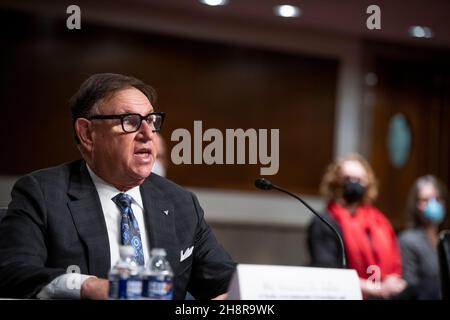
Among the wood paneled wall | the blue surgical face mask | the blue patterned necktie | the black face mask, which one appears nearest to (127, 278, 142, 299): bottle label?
the blue patterned necktie

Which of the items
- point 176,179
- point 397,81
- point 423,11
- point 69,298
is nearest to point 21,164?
point 176,179

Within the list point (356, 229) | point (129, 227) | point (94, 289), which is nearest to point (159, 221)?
point (129, 227)

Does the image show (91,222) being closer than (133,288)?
No

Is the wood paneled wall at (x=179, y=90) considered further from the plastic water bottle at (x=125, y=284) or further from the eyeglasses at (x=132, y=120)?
the plastic water bottle at (x=125, y=284)

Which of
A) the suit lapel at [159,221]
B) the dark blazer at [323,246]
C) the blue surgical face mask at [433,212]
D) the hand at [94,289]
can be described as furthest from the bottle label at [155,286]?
the blue surgical face mask at [433,212]

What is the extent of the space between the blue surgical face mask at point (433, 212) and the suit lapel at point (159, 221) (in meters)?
2.60

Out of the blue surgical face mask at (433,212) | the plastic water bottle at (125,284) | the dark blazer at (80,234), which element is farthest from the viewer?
the blue surgical face mask at (433,212)

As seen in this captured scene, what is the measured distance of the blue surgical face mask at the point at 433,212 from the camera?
4.44 meters

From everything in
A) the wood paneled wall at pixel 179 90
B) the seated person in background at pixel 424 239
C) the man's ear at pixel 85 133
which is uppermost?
the wood paneled wall at pixel 179 90

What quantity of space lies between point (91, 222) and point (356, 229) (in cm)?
201

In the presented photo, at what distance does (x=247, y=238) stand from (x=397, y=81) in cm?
136

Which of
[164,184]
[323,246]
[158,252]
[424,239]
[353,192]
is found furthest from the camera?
[424,239]

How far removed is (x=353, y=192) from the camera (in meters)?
3.89

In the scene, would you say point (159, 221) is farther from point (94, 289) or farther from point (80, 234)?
point (94, 289)
